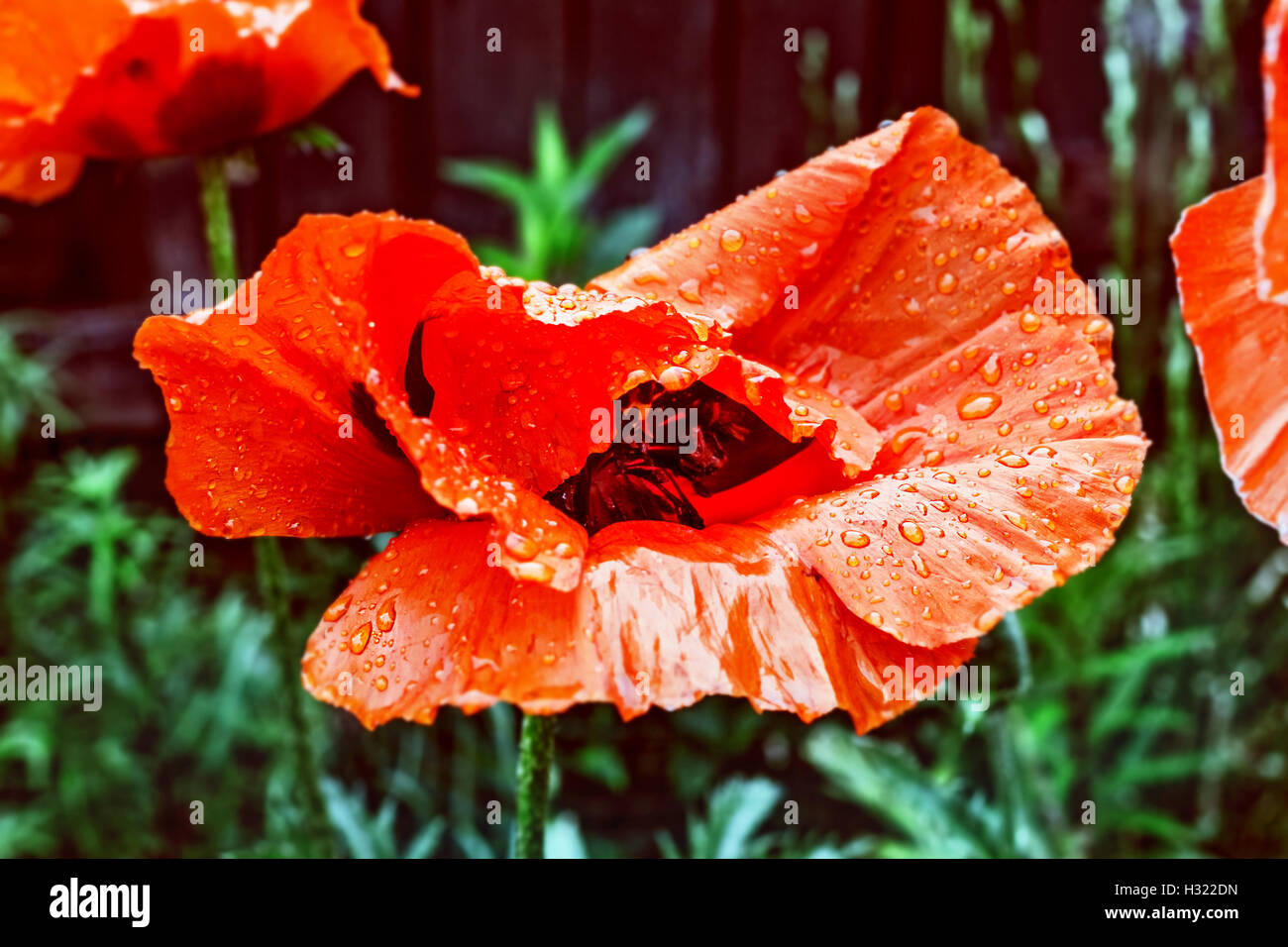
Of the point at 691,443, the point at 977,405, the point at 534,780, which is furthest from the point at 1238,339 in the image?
the point at 534,780

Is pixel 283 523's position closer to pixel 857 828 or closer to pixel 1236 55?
pixel 857 828

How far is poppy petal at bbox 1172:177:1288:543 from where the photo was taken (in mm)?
517

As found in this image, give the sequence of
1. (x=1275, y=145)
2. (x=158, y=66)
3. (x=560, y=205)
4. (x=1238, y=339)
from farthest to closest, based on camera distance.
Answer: (x=560, y=205), (x=158, y=66), (x=1238, y=339), (x=1275, y=145)

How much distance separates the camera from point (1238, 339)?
534 millimetres

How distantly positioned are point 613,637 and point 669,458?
0.60ft

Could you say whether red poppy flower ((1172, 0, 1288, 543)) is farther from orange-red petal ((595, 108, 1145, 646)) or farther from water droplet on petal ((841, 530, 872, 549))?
water droplet on petal ((841, 530, 872, 549))

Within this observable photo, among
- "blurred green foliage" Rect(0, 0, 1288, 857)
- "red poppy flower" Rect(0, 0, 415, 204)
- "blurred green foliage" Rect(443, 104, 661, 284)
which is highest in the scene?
"blurred green foliage" Rect(443, 104, 661, 284)

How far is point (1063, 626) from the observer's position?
159 centimetres

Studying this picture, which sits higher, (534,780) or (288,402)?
(288,402)

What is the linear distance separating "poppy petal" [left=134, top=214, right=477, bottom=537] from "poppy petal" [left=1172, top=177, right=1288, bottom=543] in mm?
324

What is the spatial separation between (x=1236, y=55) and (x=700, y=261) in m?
1.65

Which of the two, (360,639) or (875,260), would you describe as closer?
(360,639)

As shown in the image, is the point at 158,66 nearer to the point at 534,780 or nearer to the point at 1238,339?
the point at 534,780

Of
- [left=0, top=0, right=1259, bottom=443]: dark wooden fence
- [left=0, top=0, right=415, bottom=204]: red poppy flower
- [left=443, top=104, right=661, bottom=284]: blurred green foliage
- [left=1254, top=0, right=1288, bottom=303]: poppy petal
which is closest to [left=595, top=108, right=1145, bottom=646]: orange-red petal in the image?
[left=1254, top=0, right=1288, bottom=303]: poppy petal
